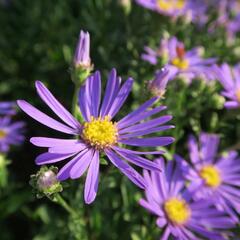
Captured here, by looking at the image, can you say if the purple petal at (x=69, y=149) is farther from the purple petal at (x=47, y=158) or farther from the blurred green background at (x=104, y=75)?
the blurred green background at (x=104, y=75)

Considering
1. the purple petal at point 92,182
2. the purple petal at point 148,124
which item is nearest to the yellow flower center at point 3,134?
the purple petal at point 148,124

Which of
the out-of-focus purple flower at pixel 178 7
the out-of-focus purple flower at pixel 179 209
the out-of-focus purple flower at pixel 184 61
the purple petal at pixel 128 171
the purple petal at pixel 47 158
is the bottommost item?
the out-of-focus purple flower at pixel 179 209

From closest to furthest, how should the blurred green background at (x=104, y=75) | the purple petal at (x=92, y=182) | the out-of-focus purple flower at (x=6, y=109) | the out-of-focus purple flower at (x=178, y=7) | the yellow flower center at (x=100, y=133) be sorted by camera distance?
the purple petal at (x=92, y=182) → the yellow flower center at (x=100, y=133) → the blurred green background at (x=104, y=75) → the out-of-focus purple flower at (x=6, y=109) → the out-of-focus purple flower at (x=178, y=7)

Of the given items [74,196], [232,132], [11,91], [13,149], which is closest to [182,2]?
[232,132]

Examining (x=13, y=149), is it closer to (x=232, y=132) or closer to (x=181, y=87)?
(x=181, y=87)

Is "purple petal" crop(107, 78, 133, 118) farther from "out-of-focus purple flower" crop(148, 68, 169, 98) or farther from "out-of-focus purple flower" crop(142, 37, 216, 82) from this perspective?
"out-of-focus purple flower" crop(142, 37, 216, 82)
